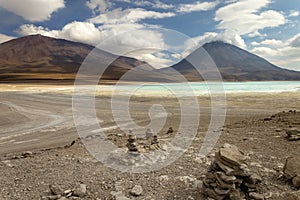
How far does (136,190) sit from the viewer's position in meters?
7.25

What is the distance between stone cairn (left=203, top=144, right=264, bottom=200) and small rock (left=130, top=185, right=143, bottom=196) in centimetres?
159

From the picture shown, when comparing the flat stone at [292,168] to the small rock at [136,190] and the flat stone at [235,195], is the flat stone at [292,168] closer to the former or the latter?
the flat stone at [235,195]

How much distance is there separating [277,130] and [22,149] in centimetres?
1214

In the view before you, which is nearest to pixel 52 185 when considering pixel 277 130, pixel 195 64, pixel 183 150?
pixel 183 150

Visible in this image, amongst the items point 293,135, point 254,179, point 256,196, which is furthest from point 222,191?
point 293,135

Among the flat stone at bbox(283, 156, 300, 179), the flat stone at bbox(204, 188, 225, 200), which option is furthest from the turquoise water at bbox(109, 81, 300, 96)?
the flat stone at bbox(204, 188, 225, 200)

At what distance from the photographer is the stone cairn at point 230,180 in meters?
6.39

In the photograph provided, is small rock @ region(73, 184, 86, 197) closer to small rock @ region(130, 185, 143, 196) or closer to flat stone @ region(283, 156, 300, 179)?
small rock @ region(130, 185, 143, 196)

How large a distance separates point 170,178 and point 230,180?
2.14m

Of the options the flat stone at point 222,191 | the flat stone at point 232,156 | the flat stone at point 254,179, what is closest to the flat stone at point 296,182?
the flat stone at point 254,179

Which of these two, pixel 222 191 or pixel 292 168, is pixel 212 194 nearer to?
pixel 222 191

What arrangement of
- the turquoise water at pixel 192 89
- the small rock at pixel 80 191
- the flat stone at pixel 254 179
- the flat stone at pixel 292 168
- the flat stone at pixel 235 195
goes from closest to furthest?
the flat stone at pixel 235 195 < the flat stone at pixel 254 179 < the small rock at pixel 80 191 < the flat stone at pixel 292 168 < the turquoise water at pixel 192 89

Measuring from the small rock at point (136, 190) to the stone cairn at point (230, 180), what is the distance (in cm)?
159

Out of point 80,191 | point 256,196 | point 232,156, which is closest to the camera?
point 256,196
